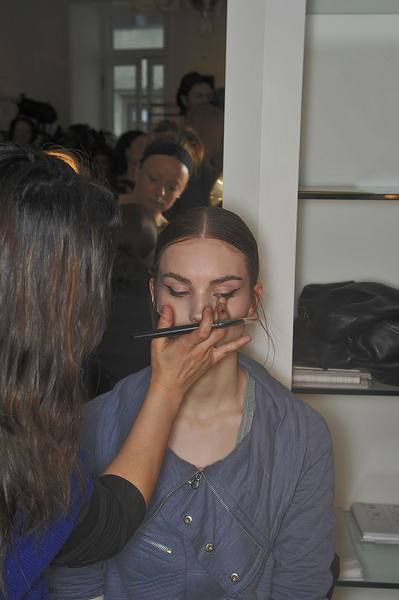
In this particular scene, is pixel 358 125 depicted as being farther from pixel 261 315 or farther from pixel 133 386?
pixel 133 386

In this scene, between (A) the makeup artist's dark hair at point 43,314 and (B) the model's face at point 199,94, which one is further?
(B) the model's face at point 199,94

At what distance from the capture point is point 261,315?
1.79m

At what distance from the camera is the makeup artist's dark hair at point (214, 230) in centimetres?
157

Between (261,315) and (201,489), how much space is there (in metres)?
0.44

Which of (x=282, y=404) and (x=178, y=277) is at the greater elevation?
(x=178, y=277)

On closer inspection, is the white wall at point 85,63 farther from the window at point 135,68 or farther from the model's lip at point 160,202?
the model's lip at point 160,202

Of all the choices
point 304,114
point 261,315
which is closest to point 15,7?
point 304,114

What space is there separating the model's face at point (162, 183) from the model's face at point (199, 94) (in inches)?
53.7

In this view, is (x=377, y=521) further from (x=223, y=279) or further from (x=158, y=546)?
(x=223, y=279)

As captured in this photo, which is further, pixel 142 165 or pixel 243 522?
pixel 142 165

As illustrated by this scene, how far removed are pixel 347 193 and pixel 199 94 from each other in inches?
102

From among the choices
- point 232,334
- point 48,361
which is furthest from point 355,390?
point 48,361

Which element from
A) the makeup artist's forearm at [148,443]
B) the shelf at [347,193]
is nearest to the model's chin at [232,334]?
the makeup artist's forearm at [148,443]

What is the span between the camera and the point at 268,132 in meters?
1.72
